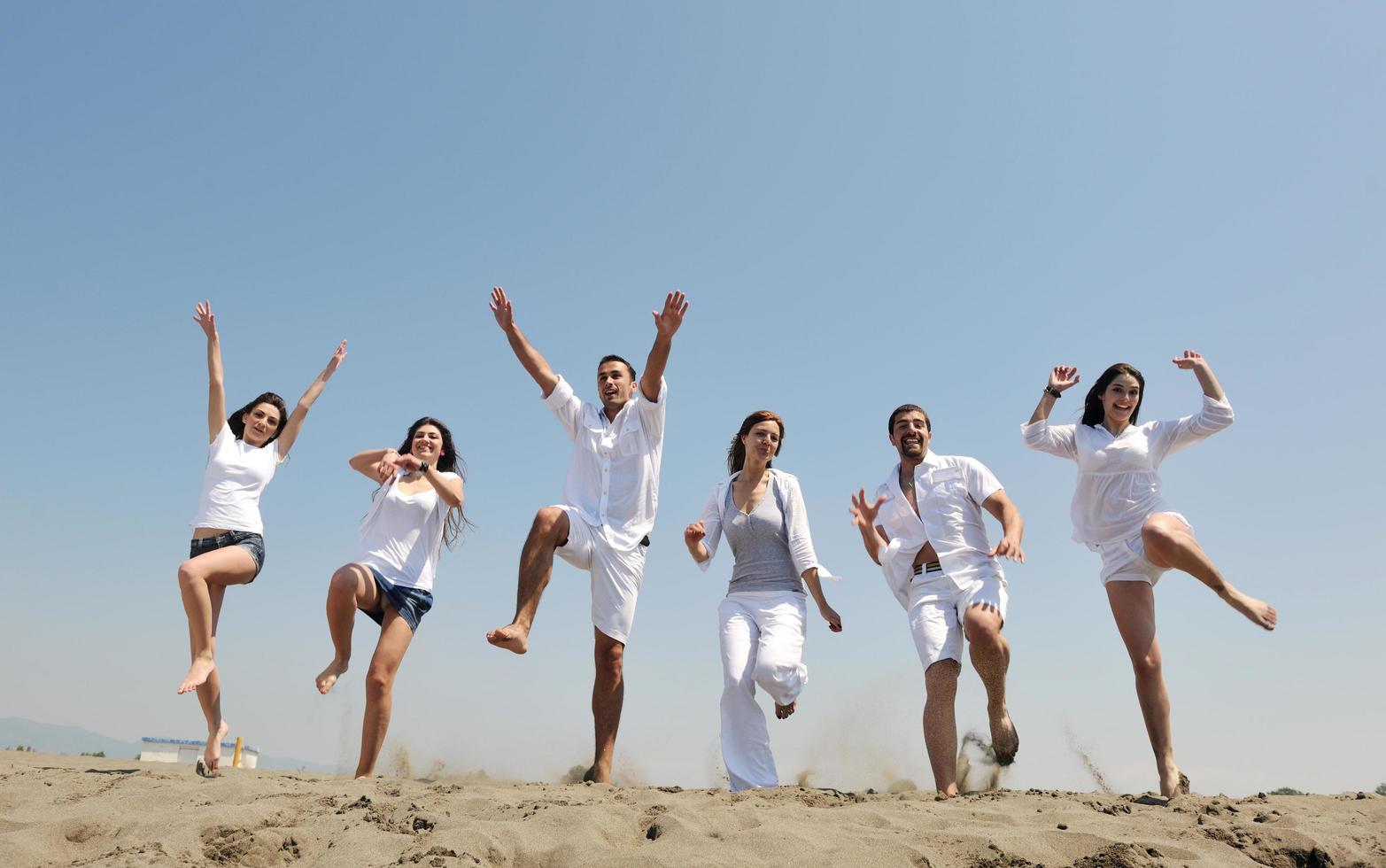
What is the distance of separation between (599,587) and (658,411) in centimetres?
125

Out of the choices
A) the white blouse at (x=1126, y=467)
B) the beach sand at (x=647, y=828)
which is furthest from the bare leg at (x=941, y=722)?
the white blouse at (x=1126, y=467)

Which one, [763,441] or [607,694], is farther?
[763,441]

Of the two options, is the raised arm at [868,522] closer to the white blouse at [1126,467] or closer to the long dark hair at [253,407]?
the white blouse at [1126,467]

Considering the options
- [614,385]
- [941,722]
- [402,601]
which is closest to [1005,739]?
[941,722]

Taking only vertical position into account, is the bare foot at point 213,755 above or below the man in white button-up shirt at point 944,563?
below

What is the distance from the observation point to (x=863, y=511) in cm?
671

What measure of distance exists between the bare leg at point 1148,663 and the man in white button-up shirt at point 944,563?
71cm

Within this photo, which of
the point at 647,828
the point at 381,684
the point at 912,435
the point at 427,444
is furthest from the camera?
the point at 427,444

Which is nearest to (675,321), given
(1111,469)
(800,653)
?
(800,653)

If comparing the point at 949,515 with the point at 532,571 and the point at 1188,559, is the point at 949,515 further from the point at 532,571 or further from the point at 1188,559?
the point at 532,571

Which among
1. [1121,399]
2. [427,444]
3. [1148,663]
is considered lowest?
[1148,663]

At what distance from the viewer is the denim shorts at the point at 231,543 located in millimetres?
6863

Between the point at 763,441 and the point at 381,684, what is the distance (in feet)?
9.72

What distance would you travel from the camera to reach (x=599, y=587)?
6.43 metres
